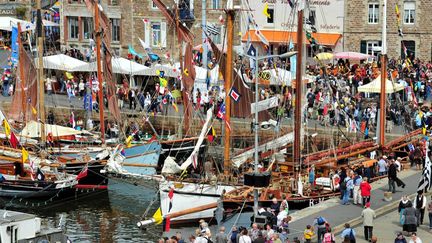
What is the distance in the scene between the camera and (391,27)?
69.4m

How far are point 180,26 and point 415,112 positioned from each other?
12.9 metres

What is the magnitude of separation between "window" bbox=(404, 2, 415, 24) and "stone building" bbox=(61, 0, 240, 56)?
12.2 metres

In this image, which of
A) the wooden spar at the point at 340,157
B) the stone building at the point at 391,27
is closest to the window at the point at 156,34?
the stone building at the point at 391,27

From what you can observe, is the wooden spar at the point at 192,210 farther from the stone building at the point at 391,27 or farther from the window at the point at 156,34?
the window at the point at 156,34

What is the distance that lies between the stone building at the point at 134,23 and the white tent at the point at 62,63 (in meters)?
6.30

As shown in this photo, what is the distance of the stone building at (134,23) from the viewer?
2945 inches

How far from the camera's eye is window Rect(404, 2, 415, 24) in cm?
6912

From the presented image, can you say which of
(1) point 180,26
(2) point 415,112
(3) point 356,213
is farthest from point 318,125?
(3) point 356,213

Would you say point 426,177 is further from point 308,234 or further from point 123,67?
point 123,67

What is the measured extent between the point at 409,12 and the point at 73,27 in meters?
25.1

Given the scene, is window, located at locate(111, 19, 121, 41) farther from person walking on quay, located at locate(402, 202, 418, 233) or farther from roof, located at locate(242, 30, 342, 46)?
person walking on quay, located at locate(402, 202, 418, 233)

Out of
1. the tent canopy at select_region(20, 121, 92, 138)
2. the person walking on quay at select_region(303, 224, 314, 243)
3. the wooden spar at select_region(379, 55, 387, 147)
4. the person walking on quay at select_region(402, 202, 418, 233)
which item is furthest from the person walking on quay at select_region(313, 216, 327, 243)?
the tent canopy at select_region(20, 121, 92, 138)

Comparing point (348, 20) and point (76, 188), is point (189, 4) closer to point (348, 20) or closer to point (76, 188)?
point (348, 20)

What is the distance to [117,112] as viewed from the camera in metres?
55.3
